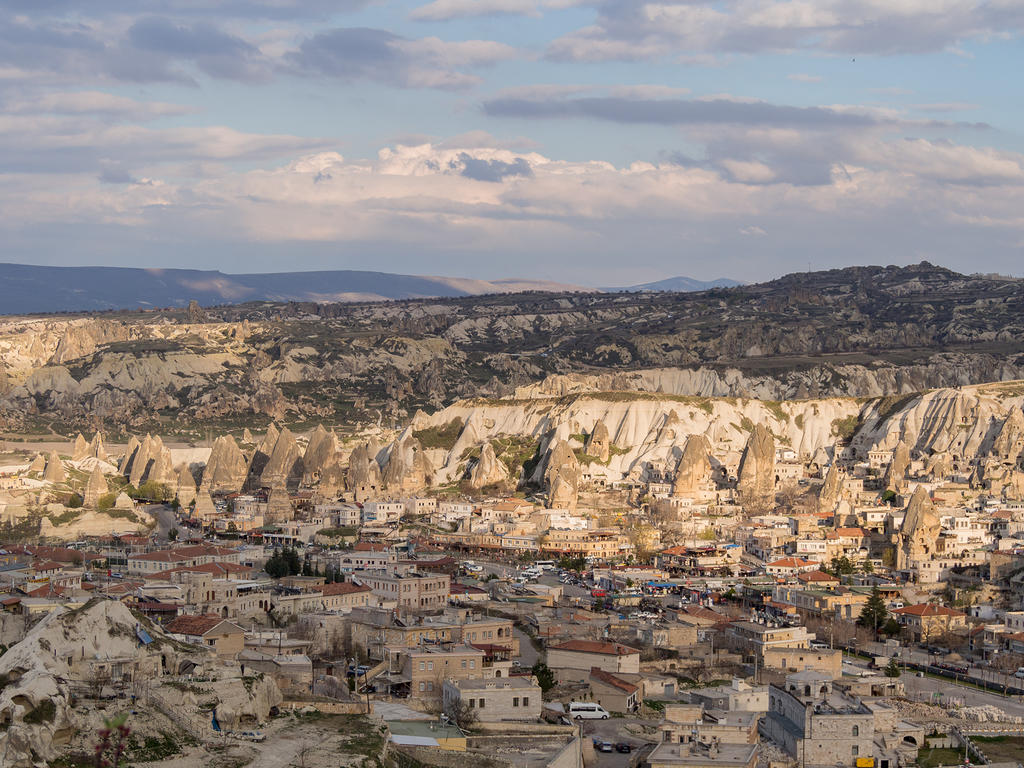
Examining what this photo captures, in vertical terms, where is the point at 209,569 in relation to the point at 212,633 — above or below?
below

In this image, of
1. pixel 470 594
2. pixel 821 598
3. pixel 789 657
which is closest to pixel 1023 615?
pixel 821 598

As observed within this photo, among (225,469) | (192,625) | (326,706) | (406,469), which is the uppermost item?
(326,706)

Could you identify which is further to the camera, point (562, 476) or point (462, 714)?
point (562, 476)

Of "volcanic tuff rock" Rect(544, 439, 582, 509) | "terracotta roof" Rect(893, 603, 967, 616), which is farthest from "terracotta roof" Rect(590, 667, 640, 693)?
"volcanic tuff rock" Rect(544, 439, 582, 509)

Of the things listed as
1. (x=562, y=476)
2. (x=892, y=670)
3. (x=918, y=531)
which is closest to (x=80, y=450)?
(x=562, y=476)

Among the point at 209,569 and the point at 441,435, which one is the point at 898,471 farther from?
the point at 209,569

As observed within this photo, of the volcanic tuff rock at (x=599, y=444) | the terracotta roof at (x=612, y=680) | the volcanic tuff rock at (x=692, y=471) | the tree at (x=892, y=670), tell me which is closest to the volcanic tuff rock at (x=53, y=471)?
the volcanic tuff rock at (x=599, y=444)
